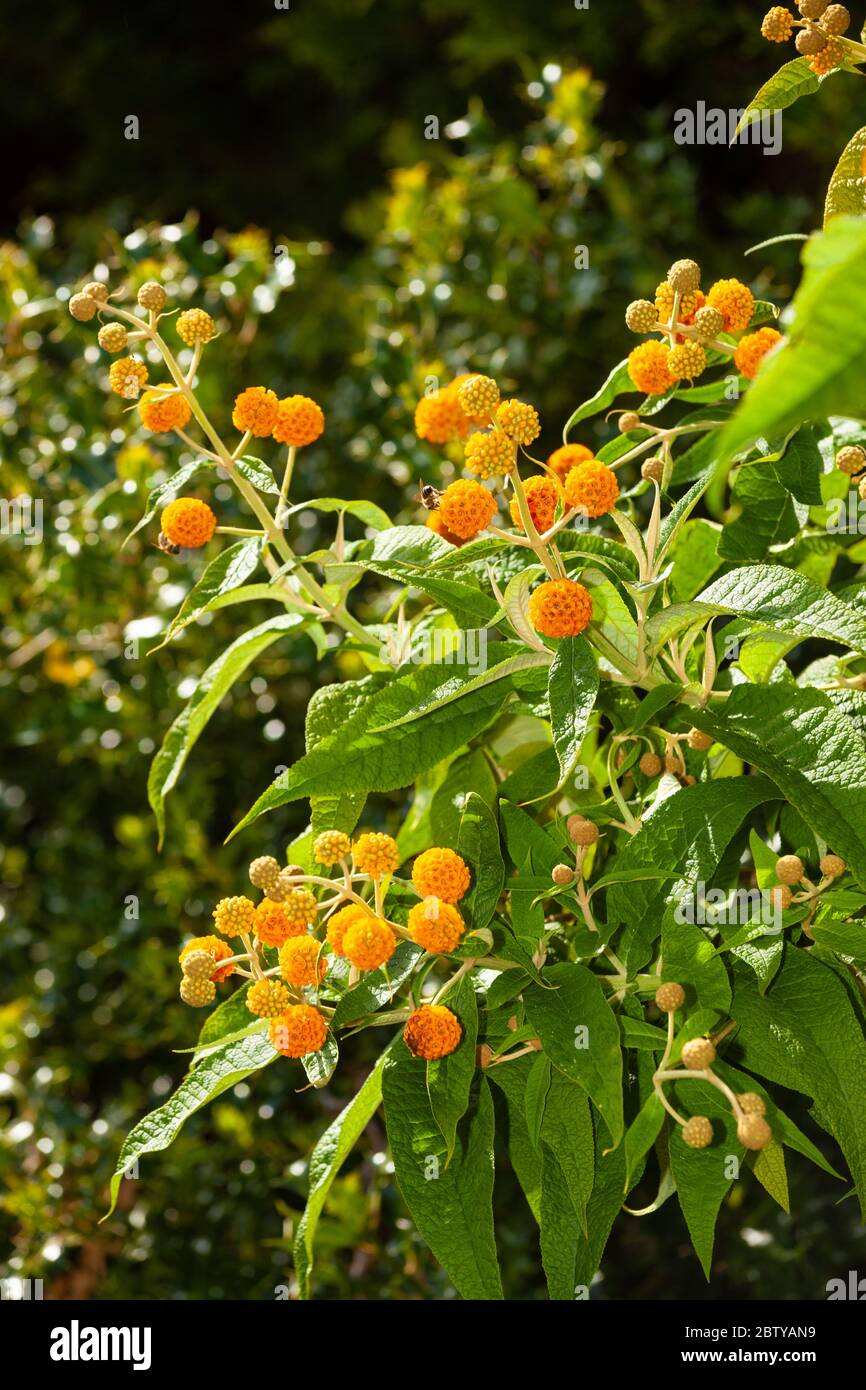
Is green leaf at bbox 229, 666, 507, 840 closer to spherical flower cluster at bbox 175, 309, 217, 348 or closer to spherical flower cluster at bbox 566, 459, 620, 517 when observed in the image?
spherical flower cluster at bbox 566, 459, 620, 517

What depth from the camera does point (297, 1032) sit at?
0.74 meters

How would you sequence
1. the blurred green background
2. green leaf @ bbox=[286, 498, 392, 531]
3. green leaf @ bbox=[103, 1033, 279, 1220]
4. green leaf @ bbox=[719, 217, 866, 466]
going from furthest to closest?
the blurred green background < green leaf @ bbox=[286, 498, 392, 531] < green leaf @ bbox=[103, 1033, 279, 1220] < green leaf @ bbox=[719, 217, 866, 466]

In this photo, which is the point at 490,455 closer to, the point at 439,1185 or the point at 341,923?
the point at 341,923

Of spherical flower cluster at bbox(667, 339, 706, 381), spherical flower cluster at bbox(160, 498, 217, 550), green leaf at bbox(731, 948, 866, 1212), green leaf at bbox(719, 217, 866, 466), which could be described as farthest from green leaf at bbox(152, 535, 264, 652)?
A: green leaf at bbox(719, 217, 866, 466)

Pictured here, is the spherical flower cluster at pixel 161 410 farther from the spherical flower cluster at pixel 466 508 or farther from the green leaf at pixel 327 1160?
the green leaf at pixel 327 1160

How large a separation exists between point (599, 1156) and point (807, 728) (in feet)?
0.97

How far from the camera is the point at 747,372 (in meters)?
0.80

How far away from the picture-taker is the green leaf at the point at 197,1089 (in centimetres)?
79

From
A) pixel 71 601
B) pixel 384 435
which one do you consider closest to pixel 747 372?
pixel 384 435

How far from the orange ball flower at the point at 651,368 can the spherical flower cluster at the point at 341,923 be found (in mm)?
345

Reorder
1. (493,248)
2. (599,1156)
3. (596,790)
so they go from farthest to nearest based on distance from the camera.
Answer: (493,248) < (596,790) < (599,1156)

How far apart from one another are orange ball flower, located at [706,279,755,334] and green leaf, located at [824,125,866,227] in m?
0.06

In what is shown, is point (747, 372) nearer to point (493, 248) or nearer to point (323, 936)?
point (323, 936)

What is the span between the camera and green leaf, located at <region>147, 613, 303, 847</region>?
3.04ft
